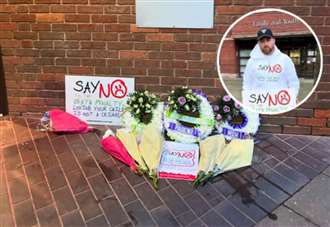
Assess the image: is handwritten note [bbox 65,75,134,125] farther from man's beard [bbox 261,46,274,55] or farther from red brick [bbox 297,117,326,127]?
red brick [bbox 297,117,326,127]

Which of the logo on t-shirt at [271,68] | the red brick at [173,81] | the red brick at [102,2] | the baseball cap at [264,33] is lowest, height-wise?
the red brick at [173,81]

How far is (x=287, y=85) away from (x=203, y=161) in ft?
3.99

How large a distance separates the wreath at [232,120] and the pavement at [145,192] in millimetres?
194

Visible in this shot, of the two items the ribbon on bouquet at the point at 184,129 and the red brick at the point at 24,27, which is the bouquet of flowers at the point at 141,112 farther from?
the red brick at the point at 24,27

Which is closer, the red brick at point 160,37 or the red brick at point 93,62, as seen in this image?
the red brick at point 160,37

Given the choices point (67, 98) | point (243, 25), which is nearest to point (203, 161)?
point (243, 25)

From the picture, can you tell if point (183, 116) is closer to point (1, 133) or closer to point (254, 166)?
point (254, 166)

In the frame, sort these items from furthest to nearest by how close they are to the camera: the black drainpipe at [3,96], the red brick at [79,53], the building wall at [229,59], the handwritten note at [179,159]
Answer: the black drainpipe at [3,96]
the red brick at [79,53]
the building wall at [229,59]
the handwritten note at [179,159]

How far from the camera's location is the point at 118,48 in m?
3.65

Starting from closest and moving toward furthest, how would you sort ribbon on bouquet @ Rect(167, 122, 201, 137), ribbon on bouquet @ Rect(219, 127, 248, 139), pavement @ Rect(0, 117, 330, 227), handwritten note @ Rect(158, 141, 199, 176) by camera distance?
pavement @ Rect(0, 117, 330, 227)
handwritten note @ Rect(158, 141, 199, 176)
ribbon on bouquet @ Rect(167, 122, 201, 137)
ribbon on bouquet @ Rect(219, 127, 248, 139)

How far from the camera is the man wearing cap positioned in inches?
135

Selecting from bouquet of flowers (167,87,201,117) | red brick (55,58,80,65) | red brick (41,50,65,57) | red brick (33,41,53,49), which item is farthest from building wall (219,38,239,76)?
red brick (33,41,53,49)

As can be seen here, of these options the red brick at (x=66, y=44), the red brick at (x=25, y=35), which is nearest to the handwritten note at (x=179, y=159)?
the red brick at (x=66, y=44)

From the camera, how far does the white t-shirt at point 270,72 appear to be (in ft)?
11.4
